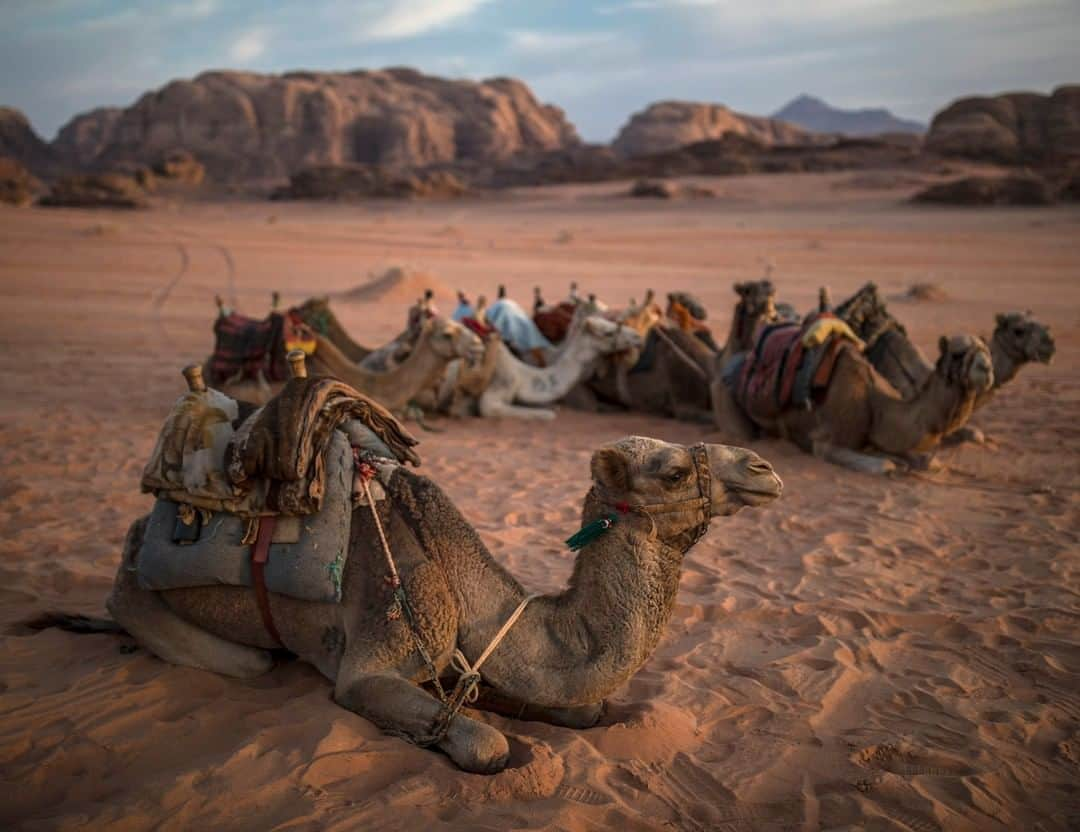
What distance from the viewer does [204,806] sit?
2.91 metres

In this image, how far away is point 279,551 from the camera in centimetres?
346

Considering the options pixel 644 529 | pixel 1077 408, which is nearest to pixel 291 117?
pixel 1077 408

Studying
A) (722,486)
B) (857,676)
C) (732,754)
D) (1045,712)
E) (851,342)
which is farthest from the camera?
(851,342)

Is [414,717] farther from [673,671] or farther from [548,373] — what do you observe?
[548,373]

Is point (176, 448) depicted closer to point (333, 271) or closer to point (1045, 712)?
point (1045, 712)

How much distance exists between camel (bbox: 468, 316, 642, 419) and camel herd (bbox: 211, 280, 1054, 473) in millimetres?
13

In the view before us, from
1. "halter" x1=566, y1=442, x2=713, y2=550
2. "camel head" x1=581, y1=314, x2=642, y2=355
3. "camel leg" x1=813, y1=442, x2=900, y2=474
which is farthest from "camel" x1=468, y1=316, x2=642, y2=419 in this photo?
"halter" x1=566, y1=442, x2=713, y2=550

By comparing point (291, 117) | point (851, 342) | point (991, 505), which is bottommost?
point (991, 505)

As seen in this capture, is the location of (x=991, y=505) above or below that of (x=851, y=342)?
below

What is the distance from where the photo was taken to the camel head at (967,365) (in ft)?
23.4

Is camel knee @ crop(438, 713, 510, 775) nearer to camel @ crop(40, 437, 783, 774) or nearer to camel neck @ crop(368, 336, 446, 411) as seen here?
camel @ crop(40, 437, 783, 774)

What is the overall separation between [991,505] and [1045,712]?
3266 mm

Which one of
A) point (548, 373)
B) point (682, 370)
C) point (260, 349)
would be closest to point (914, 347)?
point (682, 370)

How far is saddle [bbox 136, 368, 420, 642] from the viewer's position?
3.40 metres
